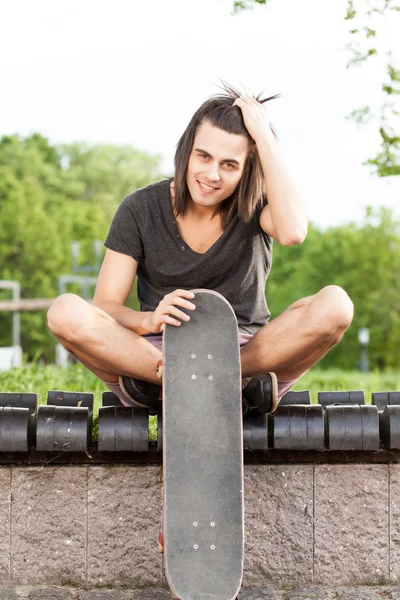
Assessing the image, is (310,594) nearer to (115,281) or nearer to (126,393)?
(126,393)

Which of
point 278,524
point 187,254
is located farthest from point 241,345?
point 278,524

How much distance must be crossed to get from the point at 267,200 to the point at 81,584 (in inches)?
63.3

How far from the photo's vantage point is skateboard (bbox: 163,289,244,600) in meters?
2.46

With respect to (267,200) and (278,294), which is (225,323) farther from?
(278,294)

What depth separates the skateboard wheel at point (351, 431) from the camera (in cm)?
293

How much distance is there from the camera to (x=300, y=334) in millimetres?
2859

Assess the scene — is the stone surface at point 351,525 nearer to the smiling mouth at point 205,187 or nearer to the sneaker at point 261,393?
the sneaker at point 261,393

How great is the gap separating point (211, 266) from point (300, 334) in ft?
1.78

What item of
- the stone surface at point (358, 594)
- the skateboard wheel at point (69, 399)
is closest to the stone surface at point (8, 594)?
the skateboard wheel at point (69, 399)

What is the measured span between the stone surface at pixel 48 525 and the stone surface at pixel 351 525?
883 mm

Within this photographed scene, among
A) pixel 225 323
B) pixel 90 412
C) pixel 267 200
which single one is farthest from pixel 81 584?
pixel 267 200

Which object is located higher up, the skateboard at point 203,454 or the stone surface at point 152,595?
the skateboard at point 203,454

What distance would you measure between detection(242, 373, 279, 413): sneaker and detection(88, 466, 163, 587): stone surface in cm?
44

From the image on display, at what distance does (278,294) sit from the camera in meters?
40.1
